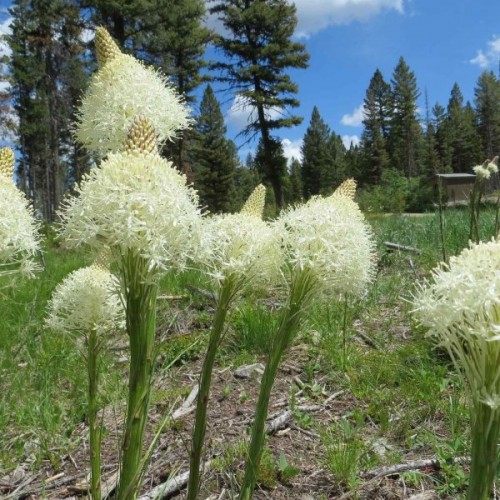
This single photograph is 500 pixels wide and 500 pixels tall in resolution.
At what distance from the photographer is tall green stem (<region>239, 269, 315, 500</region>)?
139 cm

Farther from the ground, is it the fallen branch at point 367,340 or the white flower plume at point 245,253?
the white flower plume at point 245,253

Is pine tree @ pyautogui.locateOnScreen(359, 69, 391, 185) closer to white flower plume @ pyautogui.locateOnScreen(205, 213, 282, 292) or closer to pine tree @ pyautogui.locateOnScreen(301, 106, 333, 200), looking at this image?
pine tree @ pyautogui.locateOnScreen(301, 106, 333, 200)

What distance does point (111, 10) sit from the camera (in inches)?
800

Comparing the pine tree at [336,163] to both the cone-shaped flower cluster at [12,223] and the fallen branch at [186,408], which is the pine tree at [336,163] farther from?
the cone-shaped flower cluster at [12,223]

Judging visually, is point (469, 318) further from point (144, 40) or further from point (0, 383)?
point (144, 40)

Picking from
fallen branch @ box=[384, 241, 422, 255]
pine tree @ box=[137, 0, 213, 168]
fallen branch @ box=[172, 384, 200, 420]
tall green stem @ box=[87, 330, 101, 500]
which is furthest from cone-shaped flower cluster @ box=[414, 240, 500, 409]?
pine tree @ box=[137, 0, 213, 168]

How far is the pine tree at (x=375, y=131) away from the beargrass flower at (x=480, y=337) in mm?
68342

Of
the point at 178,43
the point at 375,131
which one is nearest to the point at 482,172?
the point at 178,43

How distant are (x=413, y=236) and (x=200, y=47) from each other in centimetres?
2987

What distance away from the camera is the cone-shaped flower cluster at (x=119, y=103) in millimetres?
2043

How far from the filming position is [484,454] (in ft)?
3.48

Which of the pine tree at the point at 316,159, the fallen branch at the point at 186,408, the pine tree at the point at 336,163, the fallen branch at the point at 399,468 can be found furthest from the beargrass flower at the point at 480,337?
the pine tree at the point at 316,159

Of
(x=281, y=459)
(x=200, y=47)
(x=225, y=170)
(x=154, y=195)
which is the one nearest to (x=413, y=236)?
(x=281, y=459)

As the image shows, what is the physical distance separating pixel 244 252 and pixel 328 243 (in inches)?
11.3
